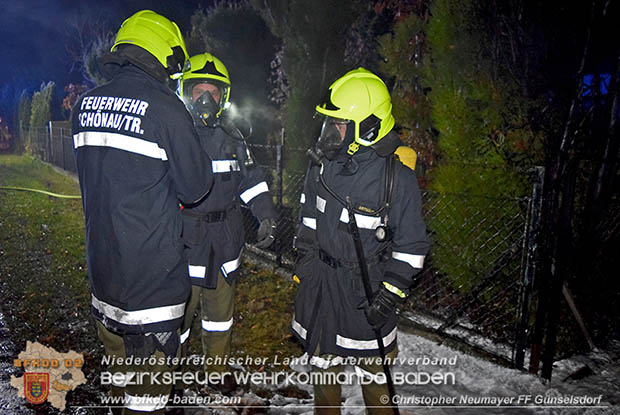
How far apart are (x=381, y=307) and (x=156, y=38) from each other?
80.7 inches

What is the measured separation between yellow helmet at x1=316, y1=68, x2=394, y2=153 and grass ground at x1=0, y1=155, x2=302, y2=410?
2675 millimetres

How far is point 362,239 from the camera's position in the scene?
8.25 ft

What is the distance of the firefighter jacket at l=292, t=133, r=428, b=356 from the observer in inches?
94.7

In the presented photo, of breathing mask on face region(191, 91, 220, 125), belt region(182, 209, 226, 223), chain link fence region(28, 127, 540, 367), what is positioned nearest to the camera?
belt region(182, 209, 226, 223)

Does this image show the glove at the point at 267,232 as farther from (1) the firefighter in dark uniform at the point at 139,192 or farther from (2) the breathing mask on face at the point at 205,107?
(1) the firefighter in dark uniform at the point at 139,192

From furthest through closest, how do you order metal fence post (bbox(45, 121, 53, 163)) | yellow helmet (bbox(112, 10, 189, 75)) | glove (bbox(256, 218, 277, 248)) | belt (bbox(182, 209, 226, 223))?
metal fence post (bbox(45, 121, 53, 163))
glove (bbox(256, 218, 277, 248))
belt (bbox(182, 209, 226, 223))
yellow helmet (bbox(112, 10, 189, 75))

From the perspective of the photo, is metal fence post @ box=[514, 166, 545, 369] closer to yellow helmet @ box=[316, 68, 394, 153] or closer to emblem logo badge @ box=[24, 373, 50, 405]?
yellow helmet @ box=[316, 68, 394, 153]

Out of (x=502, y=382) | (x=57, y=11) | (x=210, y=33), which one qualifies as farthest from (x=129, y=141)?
(x=57, y=11)

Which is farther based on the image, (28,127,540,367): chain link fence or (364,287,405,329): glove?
(28,127,540,367): chain link fence

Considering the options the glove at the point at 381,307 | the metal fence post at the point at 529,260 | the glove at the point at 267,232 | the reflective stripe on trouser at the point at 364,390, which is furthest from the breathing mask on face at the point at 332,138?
the metal fence post at the point at 529,260

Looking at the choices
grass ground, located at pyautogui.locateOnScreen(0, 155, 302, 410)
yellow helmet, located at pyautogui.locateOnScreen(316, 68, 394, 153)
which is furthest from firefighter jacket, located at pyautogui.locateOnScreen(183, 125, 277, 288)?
grass ground, located at pyautogui.locateOnScreen(0, 155, 302, 410)

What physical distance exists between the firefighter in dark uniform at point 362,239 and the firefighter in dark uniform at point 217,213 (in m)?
0.92

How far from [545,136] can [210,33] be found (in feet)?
27.5

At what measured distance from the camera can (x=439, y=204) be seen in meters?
4.60
